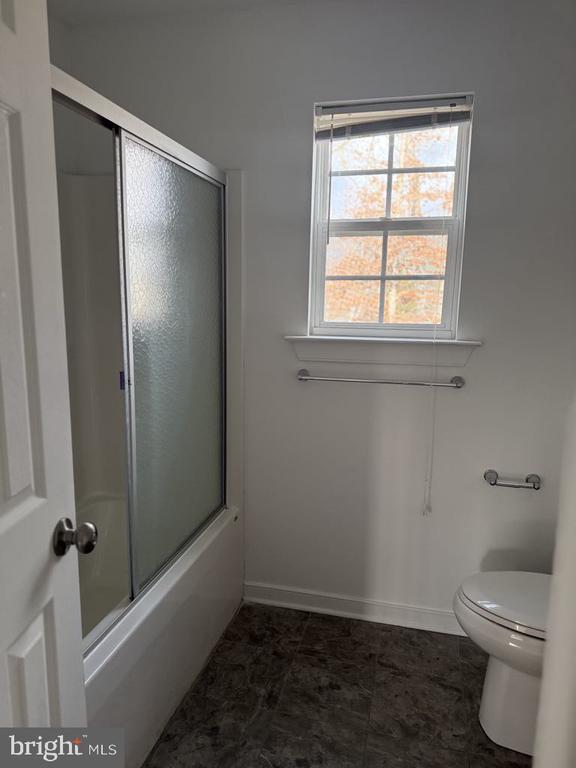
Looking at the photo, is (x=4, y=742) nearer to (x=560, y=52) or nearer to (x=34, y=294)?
(x=34, y=294)

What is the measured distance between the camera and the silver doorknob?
94cm

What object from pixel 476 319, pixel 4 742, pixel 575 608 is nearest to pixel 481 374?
pixel 476 319

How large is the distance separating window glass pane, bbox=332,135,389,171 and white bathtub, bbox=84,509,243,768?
1.49 metres

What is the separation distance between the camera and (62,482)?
964 mm

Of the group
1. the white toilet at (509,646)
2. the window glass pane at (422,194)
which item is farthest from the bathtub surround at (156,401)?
the white toilet at (509,646)

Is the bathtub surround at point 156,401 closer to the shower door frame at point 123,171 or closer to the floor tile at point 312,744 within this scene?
the shower door frame at point 123,171

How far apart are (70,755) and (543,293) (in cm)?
189

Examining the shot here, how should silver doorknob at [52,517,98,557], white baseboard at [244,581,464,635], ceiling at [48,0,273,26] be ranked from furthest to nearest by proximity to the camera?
white baseboard at [244,581,464,635]
ceiling at [48,0,273,26]
silver doorknob at [52,517,98,557]

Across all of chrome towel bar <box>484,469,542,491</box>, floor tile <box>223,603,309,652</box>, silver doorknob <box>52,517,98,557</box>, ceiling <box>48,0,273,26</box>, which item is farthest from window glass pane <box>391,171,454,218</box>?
floor tile <box>223,603,309,652</box>

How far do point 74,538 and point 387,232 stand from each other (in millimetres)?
1599

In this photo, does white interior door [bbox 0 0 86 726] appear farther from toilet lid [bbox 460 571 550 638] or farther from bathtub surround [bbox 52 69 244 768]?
toilet lid [bbox 460 571 550 638]

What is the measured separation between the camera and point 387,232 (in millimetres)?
2025

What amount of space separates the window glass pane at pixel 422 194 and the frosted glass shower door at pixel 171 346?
703 mm

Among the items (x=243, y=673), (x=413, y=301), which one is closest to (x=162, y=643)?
(x=243, y=673)
